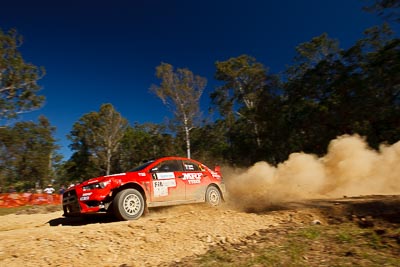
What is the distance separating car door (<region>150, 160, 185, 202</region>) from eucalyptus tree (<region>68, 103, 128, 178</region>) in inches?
1392

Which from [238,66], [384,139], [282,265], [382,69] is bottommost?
[282,265]

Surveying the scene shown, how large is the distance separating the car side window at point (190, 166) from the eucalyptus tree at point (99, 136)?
34.8 metres

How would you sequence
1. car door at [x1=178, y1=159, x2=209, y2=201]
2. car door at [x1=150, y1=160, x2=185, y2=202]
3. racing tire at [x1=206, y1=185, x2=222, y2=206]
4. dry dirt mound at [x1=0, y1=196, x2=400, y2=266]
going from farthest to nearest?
racing tire at [x1=206, y1=185, x2=222, y2=206], car door at [x1=178, y1=159, x2=209, y2=201], car door at [x1=150, y1=160, x2=185, y2=202], dry dirt mound at [x1=0, y1=196, x2=400, y2=266]

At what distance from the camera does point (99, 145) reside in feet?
146

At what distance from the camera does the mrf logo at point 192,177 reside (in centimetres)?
882

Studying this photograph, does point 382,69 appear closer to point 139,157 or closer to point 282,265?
point 282,265

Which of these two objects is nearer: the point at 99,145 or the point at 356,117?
the point at 356,117

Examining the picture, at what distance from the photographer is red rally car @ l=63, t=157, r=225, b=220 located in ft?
22.9

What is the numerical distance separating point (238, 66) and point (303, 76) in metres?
6.99

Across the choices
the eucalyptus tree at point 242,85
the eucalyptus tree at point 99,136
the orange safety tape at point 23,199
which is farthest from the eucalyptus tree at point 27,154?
the eucalyptus tree at point 242,85

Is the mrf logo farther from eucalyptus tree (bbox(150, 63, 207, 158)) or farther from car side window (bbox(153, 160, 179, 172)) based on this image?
eucalyptus tree (bbox(150, 63, 207, 158))

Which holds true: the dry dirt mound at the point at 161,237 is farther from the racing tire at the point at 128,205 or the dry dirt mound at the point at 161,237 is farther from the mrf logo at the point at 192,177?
the mrf logo at the point at 192,177

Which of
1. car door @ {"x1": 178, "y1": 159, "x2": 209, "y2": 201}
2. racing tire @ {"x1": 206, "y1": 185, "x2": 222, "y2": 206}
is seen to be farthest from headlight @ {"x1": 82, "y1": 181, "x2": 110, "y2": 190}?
racing tire @ {"x1": 206, "y1": 185, "x2": 222, "y2": 206}

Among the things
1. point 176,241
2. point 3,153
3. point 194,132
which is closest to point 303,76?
point 194,132
